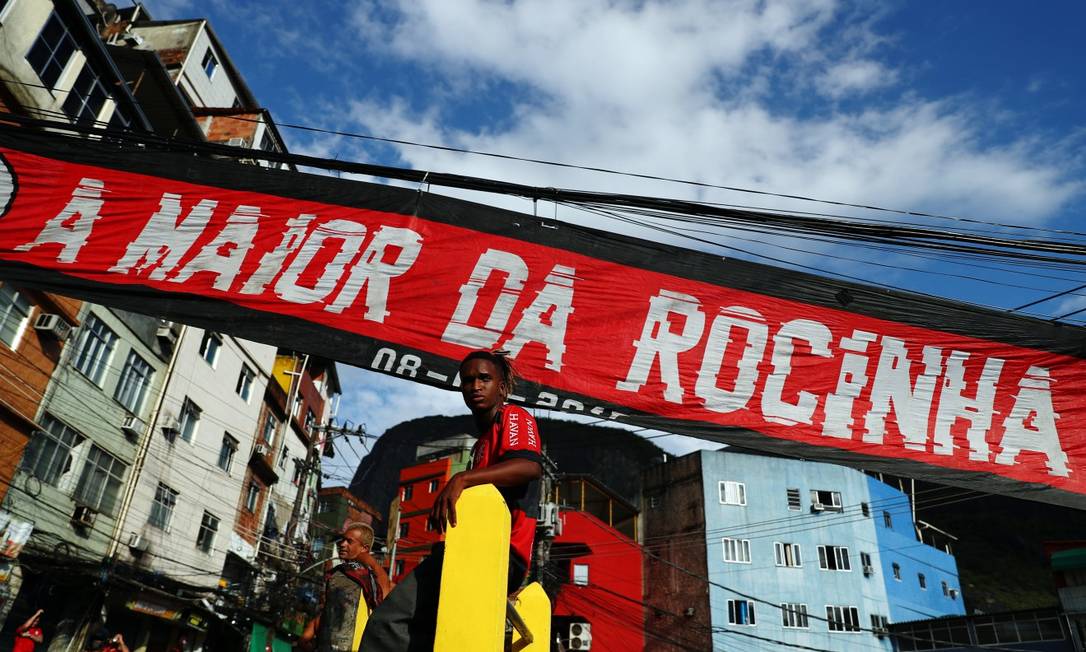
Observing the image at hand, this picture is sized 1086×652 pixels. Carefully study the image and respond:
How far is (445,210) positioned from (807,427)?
281cm

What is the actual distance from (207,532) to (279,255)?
80.2 feet

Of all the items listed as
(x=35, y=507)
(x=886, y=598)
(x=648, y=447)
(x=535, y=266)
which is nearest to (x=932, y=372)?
(x=535, y=266)

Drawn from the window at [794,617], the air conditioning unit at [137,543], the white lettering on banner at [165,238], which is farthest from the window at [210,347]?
the window at [794,617]

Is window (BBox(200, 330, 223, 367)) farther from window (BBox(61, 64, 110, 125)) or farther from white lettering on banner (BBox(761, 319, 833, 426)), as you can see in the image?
white lettering on banner (BBox(761, 319, 833, 426))

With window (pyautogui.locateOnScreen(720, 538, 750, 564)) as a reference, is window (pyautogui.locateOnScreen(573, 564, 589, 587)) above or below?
below

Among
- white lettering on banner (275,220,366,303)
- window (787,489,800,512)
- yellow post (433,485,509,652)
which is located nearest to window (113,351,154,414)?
white lettering on banner (275,220,366,303)

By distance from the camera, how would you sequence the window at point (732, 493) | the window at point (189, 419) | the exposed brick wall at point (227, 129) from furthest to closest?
the window at point (732, 493), the exposed brick wall at point (227, 129), the window at point (189, 419)

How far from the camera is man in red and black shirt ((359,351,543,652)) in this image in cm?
228

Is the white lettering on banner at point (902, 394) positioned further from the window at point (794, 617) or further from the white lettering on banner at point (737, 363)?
the window at point (794, 617)

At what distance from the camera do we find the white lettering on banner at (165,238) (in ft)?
14.7

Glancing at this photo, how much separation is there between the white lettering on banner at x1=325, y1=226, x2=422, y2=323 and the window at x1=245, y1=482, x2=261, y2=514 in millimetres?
27869

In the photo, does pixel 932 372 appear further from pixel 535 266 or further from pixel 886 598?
pixel 886 598

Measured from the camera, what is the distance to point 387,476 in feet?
274

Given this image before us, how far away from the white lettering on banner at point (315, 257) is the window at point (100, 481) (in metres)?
17.4
